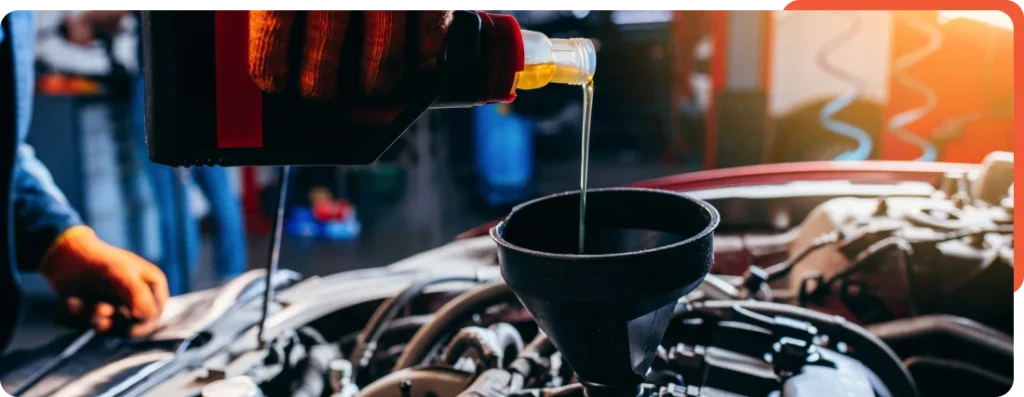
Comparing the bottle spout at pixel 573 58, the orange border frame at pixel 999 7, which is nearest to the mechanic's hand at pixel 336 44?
the bottle spout at pixel 573 58

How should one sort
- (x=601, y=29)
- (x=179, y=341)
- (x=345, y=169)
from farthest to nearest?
(x=601, y=29)
(x=345, y=169)
(x=179, y=341)

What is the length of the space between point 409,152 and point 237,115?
3.85 meters

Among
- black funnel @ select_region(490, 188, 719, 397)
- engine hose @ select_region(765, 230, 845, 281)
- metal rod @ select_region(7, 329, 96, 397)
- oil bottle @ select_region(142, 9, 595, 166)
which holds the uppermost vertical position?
oil bottle @ select_region(142, 9, 595, 166)

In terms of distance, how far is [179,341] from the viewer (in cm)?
112

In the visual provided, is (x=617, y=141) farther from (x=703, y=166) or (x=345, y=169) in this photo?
(x=345, y=169)

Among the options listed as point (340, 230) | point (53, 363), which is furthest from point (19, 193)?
point (340, 230)

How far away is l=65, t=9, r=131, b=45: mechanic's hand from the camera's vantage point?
301cm

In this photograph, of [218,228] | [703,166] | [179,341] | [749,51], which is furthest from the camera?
[703,166]

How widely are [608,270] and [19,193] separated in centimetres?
145

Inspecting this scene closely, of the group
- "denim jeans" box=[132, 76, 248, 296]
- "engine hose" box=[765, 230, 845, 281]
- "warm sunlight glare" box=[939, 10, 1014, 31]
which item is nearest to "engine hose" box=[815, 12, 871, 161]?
"warm sunlight glare" box=[939, 10, 1014, 31]

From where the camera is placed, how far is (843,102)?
158 inches

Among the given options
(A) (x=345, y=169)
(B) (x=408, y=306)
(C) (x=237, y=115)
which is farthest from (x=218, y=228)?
(C) (x=237, y=115)

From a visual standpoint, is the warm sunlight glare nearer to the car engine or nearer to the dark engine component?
the car engine

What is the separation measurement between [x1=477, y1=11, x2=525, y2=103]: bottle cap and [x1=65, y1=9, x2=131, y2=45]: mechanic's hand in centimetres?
290
